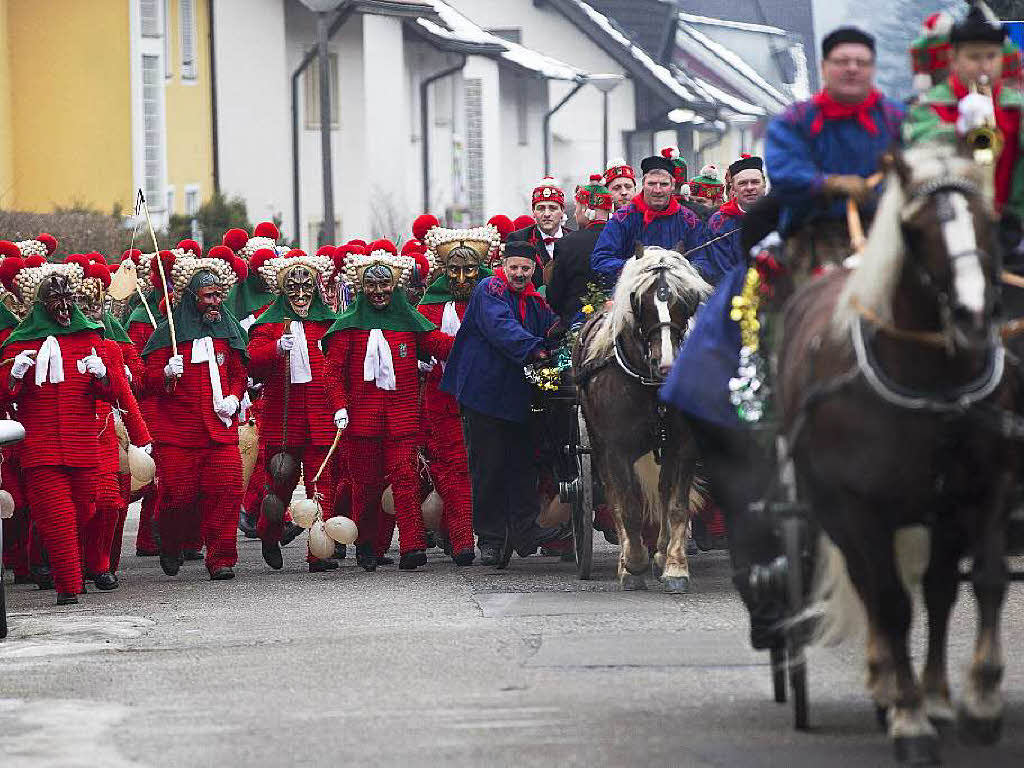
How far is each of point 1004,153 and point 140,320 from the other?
1001 cm

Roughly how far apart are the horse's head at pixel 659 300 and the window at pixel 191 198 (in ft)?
89.2

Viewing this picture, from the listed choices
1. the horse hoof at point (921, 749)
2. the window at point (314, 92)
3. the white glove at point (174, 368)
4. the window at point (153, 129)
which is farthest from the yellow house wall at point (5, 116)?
the horse hoof at point (921, 749)

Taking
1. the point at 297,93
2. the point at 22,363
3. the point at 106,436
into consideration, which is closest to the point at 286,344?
the point at 106,436

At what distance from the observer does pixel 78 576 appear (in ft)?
46.4

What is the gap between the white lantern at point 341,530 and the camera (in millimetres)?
15383

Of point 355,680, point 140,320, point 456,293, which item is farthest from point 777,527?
point 140,320

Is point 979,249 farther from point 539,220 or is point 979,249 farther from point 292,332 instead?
point 539,220

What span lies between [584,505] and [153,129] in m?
25.8

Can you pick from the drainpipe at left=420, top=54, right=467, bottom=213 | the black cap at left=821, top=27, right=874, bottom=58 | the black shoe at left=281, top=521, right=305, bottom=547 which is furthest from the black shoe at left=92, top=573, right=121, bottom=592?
the drainpipe at left=420, top=54, right=467, bottom=213

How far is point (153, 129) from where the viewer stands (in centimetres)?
3878

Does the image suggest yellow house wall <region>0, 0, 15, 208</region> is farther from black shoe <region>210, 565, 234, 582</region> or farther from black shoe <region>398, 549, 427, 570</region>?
black shoe <region>398, 549, 427, 570</region>

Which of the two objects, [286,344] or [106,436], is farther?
[286,344]

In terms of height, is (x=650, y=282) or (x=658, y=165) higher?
(x=658, y=165)

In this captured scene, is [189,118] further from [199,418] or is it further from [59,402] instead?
[59,402]
